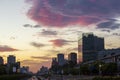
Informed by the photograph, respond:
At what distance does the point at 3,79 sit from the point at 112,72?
6308 centimetres

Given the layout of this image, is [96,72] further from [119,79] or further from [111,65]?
[119,79]

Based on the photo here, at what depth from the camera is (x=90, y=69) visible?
172m

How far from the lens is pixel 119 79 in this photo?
192ft

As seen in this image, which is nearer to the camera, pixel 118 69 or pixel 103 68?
pixel 103 68

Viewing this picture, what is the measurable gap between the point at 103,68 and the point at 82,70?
3913cm

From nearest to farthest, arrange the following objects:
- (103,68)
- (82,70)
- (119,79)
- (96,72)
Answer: (119,79) < (103,68) < (96,72) < (82,70)

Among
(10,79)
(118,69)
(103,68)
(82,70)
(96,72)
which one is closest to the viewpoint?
(10,79)

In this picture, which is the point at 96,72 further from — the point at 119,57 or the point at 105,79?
the point at 105,79

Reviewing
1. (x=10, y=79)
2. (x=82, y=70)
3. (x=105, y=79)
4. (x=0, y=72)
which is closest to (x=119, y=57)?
(x=82, y=70)

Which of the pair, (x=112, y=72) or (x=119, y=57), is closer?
(x=112, y=72)

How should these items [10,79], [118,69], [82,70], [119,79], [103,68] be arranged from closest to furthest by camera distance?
[119,79]
[10,79]
[103,68]
[118,69]
[82,70]

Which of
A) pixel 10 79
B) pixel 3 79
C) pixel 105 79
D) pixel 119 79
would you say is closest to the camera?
pixel 119 79

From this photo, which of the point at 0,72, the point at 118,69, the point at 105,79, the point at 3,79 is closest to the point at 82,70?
the point at 118,69

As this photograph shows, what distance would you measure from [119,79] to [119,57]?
13754cm
